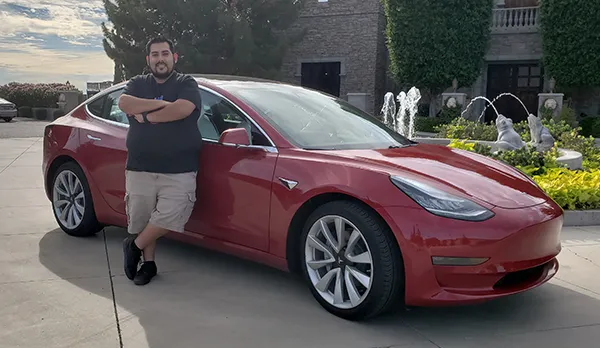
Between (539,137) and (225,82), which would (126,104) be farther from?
(539,137)

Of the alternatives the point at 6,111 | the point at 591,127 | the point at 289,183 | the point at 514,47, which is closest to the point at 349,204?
the point at 289,183

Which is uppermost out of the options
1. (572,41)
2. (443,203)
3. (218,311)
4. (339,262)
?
(572,41)

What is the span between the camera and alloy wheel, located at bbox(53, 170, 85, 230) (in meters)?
5.02

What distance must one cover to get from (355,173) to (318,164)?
0.29 m

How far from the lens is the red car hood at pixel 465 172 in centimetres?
331

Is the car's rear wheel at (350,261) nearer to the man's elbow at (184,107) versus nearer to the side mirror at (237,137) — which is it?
the side mirror at (237,137)

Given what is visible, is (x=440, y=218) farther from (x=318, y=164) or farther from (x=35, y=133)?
(x=35, y=133)

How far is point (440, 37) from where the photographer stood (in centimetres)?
2031

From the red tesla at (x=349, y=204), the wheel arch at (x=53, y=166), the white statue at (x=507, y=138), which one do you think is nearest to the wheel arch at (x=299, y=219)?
the red tesla at (x=349, y=204)

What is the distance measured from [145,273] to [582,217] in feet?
15.2

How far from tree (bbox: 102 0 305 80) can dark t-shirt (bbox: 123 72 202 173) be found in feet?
59.9

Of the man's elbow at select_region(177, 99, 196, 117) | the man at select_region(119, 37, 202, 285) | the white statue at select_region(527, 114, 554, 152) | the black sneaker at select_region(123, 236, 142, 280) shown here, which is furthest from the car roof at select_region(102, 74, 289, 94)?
the white statue at select_region(527, 114, 554, 152)

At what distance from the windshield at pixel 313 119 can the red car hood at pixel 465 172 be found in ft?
0.88

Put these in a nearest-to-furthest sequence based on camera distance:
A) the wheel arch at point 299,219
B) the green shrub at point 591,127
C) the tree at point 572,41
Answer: the wheel arch at point 299,219 → the green shrub at point 591,127 → the tree at point 572,41
